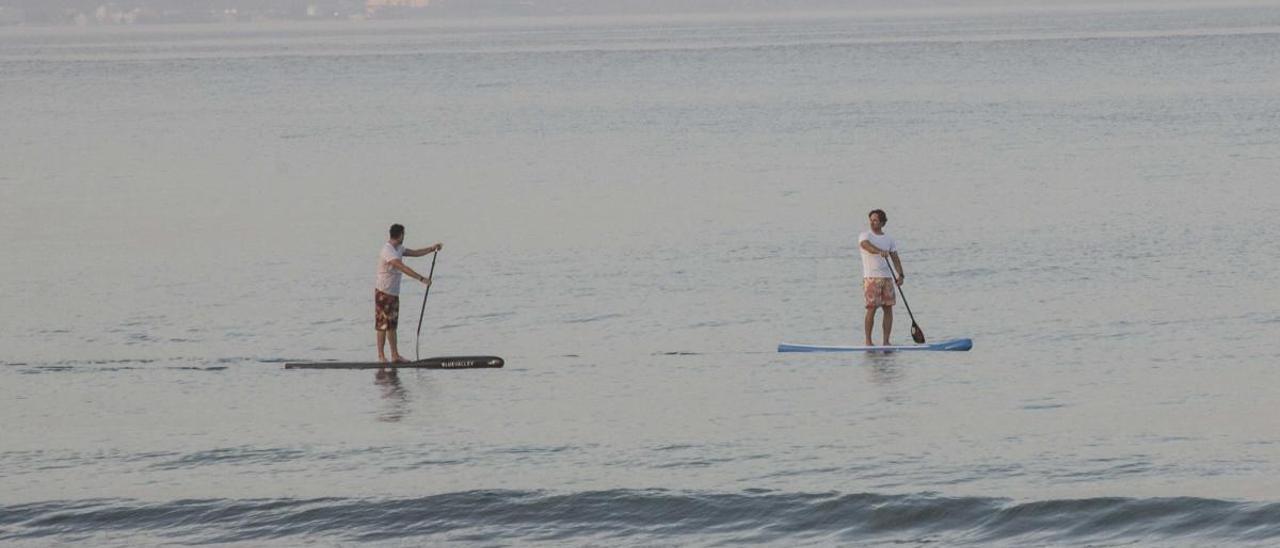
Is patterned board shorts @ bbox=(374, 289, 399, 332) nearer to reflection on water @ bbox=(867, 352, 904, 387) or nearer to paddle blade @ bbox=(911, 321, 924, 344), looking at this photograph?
reflection on water @ bbox=(867, 352, 904, 387)

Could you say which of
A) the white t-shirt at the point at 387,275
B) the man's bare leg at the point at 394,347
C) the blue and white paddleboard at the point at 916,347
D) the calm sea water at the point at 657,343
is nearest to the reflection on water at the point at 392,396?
the calm sea water at the point at 657,343

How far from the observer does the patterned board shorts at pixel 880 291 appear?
2455cm

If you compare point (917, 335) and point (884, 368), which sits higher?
point (917, 335)

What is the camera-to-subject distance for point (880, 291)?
24.6m

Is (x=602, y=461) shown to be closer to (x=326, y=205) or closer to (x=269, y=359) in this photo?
(x=269, y=359)

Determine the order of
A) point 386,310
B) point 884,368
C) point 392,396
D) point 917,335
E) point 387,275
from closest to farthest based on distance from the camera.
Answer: point 392,396 → point 884,368 → point 387,275 → point 386,310 → point 917,335

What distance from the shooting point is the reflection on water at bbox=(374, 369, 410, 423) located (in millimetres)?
22078

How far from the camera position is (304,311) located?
31547 millimetres

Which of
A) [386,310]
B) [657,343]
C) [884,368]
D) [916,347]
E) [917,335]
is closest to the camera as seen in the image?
[884,368]

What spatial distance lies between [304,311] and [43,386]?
23.0ft

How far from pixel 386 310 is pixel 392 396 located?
5.03 ft

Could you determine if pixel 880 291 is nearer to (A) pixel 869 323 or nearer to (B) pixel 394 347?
(A) pixel 869 323

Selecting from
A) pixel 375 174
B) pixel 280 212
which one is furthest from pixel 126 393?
pixel 375 174

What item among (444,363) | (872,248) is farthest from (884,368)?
(444,363)
